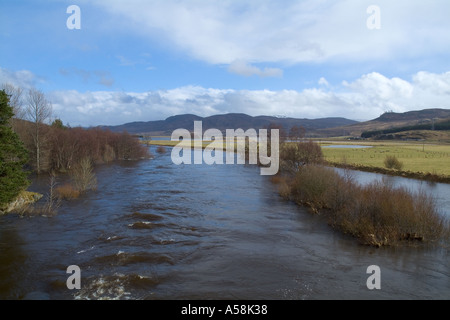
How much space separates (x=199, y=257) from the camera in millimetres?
14039

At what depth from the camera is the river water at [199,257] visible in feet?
36.2

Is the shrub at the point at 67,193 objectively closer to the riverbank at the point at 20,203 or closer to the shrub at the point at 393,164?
the riverbank at the point at 20,203

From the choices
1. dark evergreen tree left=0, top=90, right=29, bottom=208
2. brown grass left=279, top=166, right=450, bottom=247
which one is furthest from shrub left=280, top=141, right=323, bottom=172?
dark evergreen tree left=0, top=90, right=29, bottom=208

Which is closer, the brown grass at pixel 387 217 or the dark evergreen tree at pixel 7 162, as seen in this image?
the brown grass at pixel 387 217

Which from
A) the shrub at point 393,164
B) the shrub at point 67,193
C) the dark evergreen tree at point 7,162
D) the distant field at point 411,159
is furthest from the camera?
the shrub at point 393,164

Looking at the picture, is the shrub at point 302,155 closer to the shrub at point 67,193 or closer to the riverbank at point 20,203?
the shrub at point 67,193

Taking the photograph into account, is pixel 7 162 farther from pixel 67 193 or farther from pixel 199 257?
pixel 199 257

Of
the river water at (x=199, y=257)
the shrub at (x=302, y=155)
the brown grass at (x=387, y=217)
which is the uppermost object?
the shrub at (x=302, y=155)

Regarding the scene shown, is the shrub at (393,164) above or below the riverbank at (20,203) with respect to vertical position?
above

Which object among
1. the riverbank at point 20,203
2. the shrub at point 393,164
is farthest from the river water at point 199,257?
the shrub at point 393,164

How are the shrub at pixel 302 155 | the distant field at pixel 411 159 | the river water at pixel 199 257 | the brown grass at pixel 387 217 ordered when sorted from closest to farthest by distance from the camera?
1. the river water at pixel 199 257
2. the brown grass at pixel 387 217
3. the shrub at pixel 302 155
4. the distant field at pixel 411 159

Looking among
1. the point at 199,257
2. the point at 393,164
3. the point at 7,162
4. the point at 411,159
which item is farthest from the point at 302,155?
the point at 411,159
